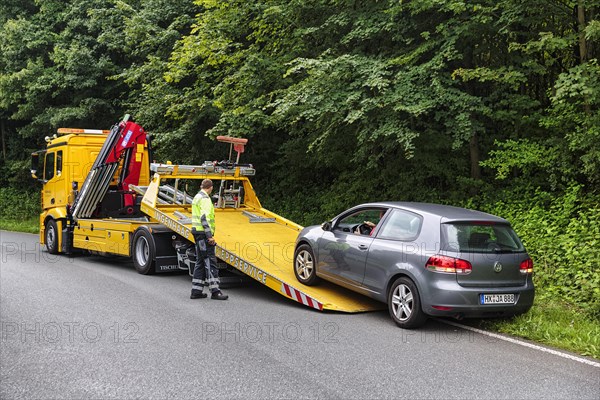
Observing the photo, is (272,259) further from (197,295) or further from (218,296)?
(197,295)

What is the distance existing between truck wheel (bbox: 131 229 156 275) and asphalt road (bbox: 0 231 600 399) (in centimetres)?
214

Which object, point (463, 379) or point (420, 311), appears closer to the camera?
point (463, 379)

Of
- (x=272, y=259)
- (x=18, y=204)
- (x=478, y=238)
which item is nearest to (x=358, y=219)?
(x=272, y=259)

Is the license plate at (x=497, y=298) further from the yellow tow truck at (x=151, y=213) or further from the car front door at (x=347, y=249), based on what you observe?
the yellow tow truck at (x=151, y=213)

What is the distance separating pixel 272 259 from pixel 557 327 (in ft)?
15.0

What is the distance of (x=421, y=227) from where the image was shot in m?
7.14

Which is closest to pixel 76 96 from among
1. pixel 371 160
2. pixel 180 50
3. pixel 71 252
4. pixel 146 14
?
pixel 146 14

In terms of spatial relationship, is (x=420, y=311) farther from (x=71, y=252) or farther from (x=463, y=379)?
(x=71, y=252)

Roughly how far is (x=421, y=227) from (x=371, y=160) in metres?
5.22

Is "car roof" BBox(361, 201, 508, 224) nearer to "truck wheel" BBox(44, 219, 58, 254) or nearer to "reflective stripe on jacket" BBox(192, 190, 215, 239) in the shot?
"reflective stripe on jacket" BBox(192, 190, 215, 239)

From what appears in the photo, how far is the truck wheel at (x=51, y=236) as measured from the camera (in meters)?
14.6

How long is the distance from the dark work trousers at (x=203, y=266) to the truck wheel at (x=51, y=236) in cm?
727

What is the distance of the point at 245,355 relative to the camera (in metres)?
5.81

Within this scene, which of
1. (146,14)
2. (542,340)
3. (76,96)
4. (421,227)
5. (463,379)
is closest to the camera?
(463,379)
